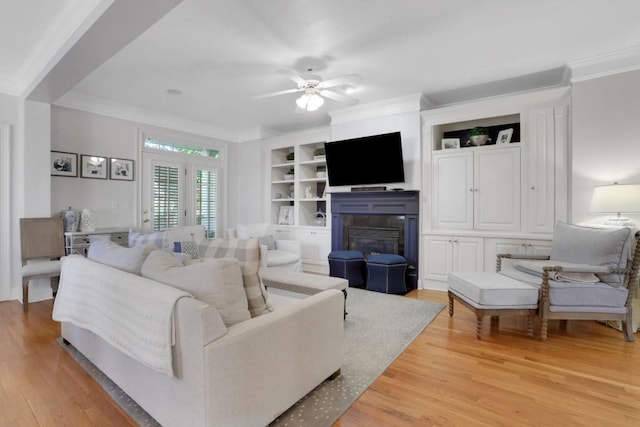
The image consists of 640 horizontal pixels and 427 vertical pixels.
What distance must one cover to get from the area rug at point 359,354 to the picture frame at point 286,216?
233 centimetres

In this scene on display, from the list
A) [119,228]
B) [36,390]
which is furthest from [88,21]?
[119,228]

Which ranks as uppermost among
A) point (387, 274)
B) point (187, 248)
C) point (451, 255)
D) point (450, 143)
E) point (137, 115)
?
point (137, 115)

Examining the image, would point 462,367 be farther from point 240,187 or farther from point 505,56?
point 240,187

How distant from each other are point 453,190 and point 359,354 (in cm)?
268

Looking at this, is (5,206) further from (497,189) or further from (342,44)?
(497,189)

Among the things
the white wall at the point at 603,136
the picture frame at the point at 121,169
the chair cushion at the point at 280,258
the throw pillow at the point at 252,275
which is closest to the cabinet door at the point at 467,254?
the white wall at the point at 603,136

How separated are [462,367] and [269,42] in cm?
306

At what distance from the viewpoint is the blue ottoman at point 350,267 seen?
437 cm

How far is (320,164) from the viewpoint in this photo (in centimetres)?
584

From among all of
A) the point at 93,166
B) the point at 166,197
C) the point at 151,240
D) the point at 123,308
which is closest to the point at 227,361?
the point at 123,308

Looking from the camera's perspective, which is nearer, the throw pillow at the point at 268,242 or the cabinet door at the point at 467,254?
the cabinet door at the point at 467,254

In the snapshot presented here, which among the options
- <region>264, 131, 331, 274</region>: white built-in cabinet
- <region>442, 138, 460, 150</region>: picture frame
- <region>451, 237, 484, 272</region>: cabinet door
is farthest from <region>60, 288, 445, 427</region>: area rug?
<region>442, 138, 460, 150</region>: picture frame

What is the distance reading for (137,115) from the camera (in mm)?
4738

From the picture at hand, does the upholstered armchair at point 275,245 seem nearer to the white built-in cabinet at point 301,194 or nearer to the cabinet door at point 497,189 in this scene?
the white built-in cabinet at point 301,194
